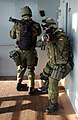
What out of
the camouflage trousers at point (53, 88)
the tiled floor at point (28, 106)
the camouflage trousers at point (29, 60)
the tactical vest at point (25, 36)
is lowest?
the tiled floor at point (28, 106)

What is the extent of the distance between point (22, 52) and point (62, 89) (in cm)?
108

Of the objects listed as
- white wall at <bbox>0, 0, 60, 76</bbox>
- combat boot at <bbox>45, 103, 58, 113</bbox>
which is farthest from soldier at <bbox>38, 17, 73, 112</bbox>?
white wall at <bbox>0, 0, 60, 76</bbox>

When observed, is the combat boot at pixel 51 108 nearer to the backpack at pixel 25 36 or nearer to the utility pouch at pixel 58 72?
the utility pouch at pixel 58 72

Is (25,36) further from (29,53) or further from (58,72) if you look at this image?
(58,72)

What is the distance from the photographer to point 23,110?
3.87m

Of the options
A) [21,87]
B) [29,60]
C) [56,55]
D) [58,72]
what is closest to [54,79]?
[58,72]

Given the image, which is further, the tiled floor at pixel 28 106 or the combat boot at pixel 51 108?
the combat boot at pixel 51 108

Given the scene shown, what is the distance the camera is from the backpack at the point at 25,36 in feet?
14.7

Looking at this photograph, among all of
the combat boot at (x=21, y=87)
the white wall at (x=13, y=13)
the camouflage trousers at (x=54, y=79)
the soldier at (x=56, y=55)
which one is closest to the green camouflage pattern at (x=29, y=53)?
the combat boot at (x=21, y=87)

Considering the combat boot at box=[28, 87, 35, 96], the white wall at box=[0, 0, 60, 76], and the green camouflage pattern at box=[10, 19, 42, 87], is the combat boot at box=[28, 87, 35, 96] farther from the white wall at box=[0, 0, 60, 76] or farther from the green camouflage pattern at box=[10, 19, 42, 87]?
the white wall at box=[0, 0, 60, 76]

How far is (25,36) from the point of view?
4.53 meters

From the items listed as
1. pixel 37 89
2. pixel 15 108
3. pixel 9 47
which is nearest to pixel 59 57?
pixel 15 108

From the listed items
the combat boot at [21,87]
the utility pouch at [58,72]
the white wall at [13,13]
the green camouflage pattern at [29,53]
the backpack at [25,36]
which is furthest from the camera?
the white wall at [13,13]

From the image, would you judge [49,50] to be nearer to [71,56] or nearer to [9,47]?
[71,56]
